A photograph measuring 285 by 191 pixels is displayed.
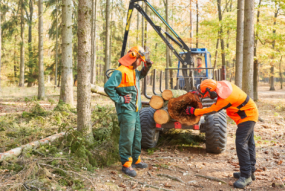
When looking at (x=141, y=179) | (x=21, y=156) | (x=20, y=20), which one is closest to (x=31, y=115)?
(x=21, y=156)

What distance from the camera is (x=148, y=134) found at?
520 cm

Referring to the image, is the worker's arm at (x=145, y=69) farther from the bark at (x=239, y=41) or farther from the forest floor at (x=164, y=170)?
the bark at (x=239, y=41)

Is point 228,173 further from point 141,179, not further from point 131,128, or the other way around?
point 131,128

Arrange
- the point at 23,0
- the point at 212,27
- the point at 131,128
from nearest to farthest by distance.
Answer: the point at 131,128, the point at 212,27, the point at 23,0

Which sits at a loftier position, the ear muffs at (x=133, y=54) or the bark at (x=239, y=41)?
the bark at (x=239, y=41)

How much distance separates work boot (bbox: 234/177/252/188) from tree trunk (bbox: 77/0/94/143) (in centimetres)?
274

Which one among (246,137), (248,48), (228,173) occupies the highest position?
(248,48)

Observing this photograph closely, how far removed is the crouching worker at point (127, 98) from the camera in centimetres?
391

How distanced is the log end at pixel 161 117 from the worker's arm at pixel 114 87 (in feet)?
4.36

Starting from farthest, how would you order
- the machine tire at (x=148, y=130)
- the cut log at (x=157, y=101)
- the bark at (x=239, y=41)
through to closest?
1. the bark at (x=239, y=41)
2. the machine tire at (x=148, y=130)
3. the cut log at (x=157, y=101)

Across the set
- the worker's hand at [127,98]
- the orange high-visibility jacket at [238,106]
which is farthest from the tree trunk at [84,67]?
the orange high-visibility jacket at [238,106]

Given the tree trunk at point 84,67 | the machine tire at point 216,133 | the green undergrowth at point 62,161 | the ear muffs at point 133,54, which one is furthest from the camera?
the machine tire at point 216,133

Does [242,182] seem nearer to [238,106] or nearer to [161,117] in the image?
[238,106]

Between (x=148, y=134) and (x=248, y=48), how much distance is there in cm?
576
